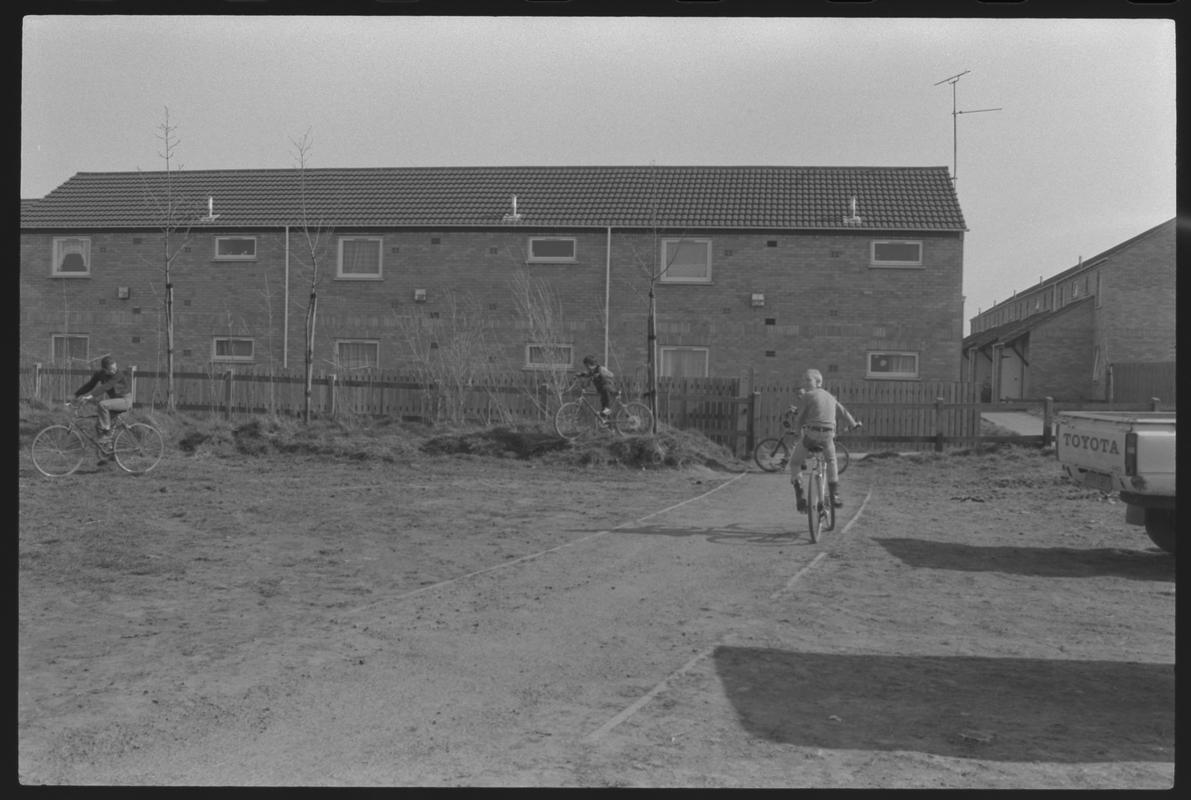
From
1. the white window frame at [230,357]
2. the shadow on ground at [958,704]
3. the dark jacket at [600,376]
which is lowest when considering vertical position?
the shadow on ground at [958,704]

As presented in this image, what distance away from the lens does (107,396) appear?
16516 millimetres

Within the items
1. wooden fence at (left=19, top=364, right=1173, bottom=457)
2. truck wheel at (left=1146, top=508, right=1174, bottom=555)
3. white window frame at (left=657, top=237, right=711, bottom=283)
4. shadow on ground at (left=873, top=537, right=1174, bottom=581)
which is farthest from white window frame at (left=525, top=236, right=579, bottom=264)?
truck wheel at (left=1146, top=508, right=1174, bottom=555)

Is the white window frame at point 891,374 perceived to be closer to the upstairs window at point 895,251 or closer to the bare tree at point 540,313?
the upstairs window at point 895,251

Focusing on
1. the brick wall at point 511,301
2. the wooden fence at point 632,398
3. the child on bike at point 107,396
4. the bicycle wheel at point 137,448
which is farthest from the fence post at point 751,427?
the child on bike at point 107,396

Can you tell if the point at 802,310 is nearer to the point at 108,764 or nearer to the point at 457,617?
the point at 457,617

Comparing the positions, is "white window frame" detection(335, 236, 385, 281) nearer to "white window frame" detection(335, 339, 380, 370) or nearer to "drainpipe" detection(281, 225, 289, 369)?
"drainpipe" detection(281, 225, 289, 369)

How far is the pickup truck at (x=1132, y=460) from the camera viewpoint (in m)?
10.5

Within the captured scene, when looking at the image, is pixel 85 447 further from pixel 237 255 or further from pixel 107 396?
pixel 237 255

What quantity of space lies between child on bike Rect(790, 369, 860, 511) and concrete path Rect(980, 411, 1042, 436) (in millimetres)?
19245

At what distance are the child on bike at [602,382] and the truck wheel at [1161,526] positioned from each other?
10806mm

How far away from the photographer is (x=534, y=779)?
4.76 meters

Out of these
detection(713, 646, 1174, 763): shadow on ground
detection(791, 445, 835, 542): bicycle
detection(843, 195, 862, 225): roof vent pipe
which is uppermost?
detection(843, 195, 862, 225): roof vent pipe

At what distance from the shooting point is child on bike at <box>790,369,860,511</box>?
471 inches

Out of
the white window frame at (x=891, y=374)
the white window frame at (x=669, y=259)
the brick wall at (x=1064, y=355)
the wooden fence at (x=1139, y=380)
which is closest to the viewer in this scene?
the white window frame at (x=891, y=374)
